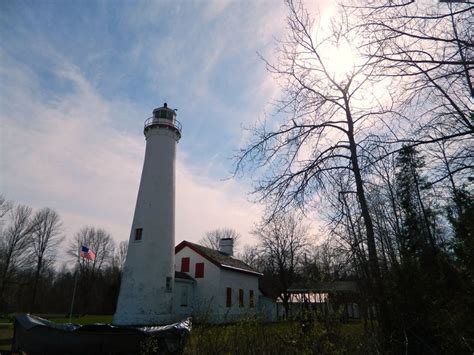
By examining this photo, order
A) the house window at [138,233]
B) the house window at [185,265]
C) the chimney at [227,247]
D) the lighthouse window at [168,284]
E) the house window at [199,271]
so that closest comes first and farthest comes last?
the house window at [138,233] → the lighthouse window at [168,284] → the house window at [199,271] → the house window at [185,265] → the chimney at [227,247]

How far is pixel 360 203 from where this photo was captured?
8.17 meters

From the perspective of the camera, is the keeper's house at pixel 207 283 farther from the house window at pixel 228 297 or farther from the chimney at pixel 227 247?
the chimney at pixel 227 247

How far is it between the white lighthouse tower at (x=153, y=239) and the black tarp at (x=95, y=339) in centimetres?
1066

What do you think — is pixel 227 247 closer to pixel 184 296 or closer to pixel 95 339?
pixel 184 296

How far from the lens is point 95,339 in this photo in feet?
27.4

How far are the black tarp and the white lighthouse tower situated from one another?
10.7 metres

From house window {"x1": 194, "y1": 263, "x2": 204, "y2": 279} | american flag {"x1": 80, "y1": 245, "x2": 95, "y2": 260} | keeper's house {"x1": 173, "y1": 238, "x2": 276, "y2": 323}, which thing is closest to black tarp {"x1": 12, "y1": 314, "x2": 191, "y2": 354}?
american flag {"x1": 80, "y1": 245, "x2": 95, "y2": 260}

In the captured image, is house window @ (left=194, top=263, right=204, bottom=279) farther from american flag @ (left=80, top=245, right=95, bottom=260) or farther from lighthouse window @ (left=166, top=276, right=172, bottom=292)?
american flag @ (left=80, top=245, right=95, bottom=260)

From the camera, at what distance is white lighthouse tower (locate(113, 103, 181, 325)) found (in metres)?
19.1

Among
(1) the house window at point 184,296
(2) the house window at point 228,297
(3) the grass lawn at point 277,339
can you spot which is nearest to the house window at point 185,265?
(1) the house window at point 184,296

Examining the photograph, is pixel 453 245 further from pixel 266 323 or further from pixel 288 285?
pixel 288 285

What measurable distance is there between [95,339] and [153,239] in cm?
1199

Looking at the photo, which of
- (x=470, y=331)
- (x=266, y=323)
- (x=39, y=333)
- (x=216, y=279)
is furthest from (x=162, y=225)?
(x=470, y=331)

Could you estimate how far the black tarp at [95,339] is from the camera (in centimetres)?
827
